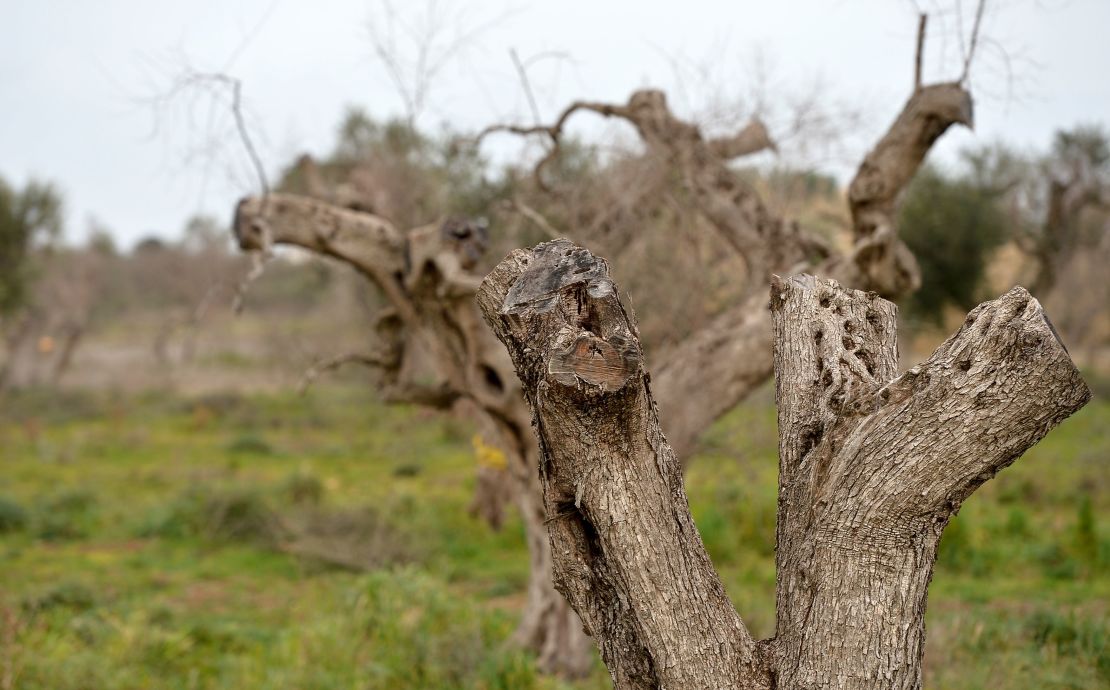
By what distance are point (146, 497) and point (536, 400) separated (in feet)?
39.9

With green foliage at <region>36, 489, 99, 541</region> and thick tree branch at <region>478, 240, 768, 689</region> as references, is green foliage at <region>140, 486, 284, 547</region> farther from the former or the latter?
thick tree branch at <region>478, 240, 768, 689</region>

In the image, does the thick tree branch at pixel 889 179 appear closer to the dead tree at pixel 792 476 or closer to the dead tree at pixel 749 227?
the dead tree at pixel 749 227

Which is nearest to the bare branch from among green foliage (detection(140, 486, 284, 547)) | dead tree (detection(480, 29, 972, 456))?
dead tree (detection(480, 29, 972, 456))

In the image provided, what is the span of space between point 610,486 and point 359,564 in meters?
7.47

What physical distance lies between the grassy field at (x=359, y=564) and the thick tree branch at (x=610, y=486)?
300cm

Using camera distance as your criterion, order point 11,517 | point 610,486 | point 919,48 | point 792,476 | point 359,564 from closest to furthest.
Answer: point 610,486 → point 792,476 → point 919,48 → point 359,564 → point 11,517

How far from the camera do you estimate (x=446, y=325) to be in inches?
250

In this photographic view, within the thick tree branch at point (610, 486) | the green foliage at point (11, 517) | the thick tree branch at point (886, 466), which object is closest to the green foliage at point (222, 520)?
the green foliage at point (11, 517)

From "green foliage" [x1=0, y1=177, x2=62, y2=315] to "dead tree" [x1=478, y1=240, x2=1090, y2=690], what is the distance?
21381mm

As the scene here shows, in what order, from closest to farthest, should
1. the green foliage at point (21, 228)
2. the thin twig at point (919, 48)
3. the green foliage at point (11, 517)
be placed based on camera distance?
the thin twig at point (919, 48), the green foliage at point (11, 517), the green foliage at point (21, 228)

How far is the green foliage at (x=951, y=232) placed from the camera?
1828 centimetres

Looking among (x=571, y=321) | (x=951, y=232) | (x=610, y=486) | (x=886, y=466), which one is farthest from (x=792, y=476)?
(x=951, y=232)

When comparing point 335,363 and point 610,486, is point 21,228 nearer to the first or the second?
point 335,363

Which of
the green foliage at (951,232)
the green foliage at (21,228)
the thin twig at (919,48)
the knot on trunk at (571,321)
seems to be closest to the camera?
the knot on trunk at (571,321)
